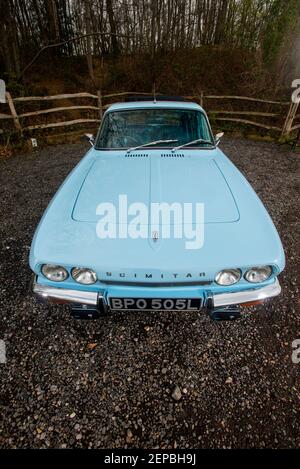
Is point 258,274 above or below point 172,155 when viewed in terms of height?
below

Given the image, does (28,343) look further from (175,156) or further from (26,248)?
(175,156)

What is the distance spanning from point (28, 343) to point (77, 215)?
3.97 feet

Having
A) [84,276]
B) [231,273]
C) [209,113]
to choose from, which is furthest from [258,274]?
[209,113]

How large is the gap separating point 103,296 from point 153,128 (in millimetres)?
2083

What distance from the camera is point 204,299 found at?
1.67 m

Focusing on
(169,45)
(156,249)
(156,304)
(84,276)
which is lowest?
(156,304)

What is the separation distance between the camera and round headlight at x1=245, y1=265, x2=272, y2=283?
1637 millimetres

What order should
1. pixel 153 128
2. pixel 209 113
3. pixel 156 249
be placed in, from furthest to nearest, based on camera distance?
pixel 209 113 → pixel 153 128 → pixel 156 249

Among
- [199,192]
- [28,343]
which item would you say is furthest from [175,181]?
[28,343]

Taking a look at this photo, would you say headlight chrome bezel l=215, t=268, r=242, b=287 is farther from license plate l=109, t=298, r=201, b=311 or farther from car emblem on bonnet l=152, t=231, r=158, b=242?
car emblem on bonnet l=152, t=231, r=158, b=242

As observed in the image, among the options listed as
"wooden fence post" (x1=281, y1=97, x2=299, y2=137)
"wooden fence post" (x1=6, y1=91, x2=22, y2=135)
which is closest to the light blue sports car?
"wooden fence post" (x1=6, y1=91, x2=22, y2=135)

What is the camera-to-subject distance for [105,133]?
9.56 feet

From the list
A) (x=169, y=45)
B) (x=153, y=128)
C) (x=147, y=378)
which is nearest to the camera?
(x=147, y=378)

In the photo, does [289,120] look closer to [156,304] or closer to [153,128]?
[153,128]
